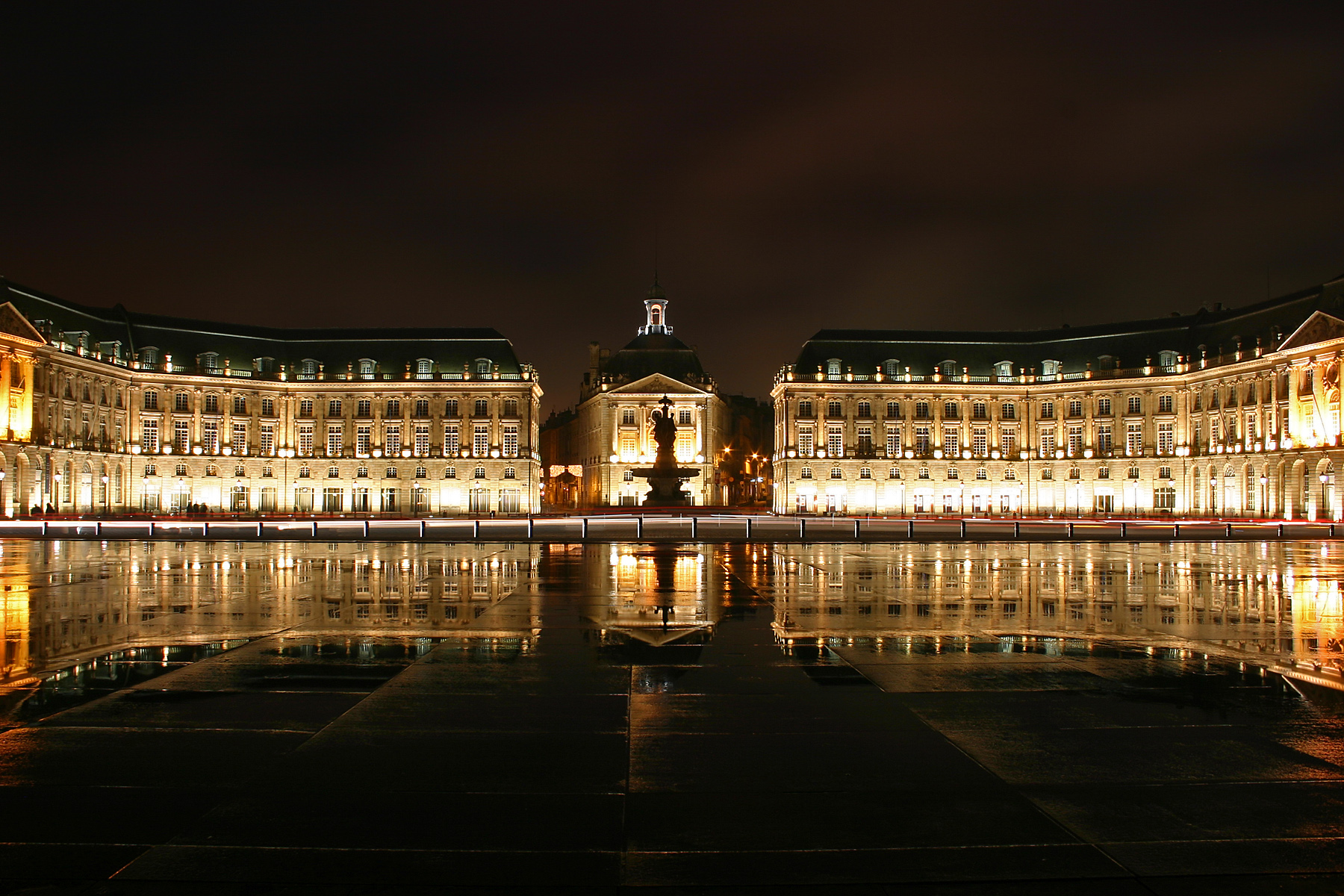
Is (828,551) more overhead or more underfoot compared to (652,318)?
more underfoot

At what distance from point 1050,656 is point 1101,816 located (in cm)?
578

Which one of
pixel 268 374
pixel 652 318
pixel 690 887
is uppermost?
pixel 652 318

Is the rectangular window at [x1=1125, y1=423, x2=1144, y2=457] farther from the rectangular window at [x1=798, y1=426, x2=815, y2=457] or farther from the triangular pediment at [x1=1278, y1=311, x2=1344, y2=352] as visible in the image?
the rectangular window at [x1=798, y1=426, x2=815, y2=457]

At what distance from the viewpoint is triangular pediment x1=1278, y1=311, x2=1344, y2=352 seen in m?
77.4

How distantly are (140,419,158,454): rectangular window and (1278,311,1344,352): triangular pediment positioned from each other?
106343 mm

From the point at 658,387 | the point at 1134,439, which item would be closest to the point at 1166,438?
the point at 1134,439

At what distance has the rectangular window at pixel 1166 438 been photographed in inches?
4008

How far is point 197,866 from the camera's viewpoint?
5383mm

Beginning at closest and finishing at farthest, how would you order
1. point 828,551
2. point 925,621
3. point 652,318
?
point 925,621 → point 828,551 → point 652,318

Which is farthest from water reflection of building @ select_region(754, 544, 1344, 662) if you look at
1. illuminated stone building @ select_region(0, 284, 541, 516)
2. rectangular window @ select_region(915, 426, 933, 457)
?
illuminated stone building @ select_region(0, 284, 541, 516)

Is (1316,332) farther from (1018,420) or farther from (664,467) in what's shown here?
(664,467)

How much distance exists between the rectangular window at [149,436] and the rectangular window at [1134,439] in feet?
334

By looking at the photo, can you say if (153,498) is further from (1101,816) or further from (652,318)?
(1101,816)

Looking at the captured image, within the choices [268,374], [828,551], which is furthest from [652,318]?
A: [828,551]
